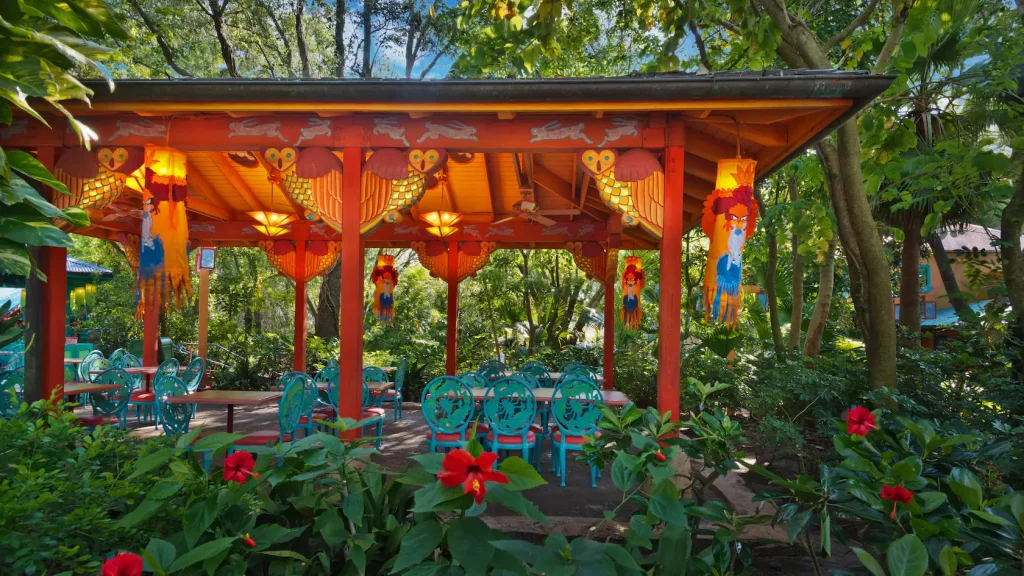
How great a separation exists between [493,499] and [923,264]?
2115 centimetres

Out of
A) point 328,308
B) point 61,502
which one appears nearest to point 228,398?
point 61,502

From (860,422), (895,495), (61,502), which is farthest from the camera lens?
(860,422)

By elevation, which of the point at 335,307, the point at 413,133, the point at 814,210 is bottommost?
the point at 335,307

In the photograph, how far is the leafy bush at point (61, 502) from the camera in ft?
4.97

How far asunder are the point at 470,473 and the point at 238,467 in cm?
84

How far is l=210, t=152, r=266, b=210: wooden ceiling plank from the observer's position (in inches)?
253

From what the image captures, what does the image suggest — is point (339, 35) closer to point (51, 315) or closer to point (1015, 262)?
point (51, 315)

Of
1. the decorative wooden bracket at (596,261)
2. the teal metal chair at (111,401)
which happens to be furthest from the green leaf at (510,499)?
the decorative wooden bracket at (596,261)

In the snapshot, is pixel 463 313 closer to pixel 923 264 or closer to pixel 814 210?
pixel 814 210

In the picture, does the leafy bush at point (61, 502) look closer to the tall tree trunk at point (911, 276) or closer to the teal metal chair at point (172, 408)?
the teal metal chair at point (172, 408)

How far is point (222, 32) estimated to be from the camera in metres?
12.6

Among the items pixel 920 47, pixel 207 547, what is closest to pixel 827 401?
pixel 920 47

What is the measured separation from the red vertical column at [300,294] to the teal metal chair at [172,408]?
3650 millimetres

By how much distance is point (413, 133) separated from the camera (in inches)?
171
